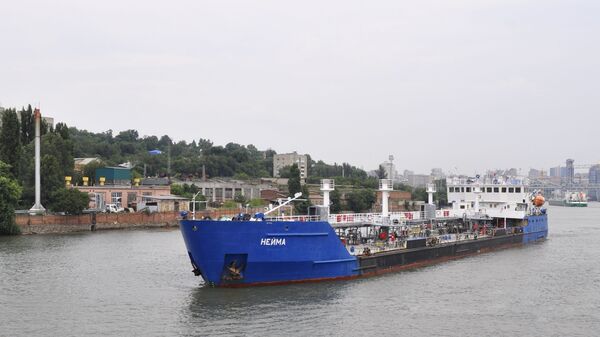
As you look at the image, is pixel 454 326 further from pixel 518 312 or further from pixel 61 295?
pixel 61 295

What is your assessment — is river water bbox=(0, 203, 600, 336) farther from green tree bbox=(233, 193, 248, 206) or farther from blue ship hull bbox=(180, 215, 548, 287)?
green tree bbox=(233, 193, 248, 206)

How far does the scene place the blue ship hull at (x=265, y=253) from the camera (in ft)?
94.4

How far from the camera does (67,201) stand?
6347 cm

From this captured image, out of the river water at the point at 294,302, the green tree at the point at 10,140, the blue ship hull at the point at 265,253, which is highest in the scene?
the green tree at the point at 10,140

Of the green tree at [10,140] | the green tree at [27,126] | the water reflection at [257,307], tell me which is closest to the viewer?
the water reflection at [257,307]

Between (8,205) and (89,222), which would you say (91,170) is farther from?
(8,205)

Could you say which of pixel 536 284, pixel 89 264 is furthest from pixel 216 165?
pixel 536 284

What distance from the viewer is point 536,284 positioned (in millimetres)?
34344

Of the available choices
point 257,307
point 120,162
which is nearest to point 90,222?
point 257,307

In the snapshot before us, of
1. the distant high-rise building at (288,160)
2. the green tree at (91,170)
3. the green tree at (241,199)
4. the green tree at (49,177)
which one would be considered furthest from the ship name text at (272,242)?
the distant high-rise building at (288,160)

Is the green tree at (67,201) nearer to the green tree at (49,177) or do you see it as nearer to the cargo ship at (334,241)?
the green tree at (49,177)

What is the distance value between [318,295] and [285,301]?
77.2 inches

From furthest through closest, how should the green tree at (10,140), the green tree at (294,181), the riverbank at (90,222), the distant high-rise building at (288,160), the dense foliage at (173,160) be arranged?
the distant high-rise building at (288,160) → the dense foliage at (173,160) → the green tree at (294,181) → the green tree at (10,140) → the riverbank at (90,222)

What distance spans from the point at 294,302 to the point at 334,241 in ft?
16.6
